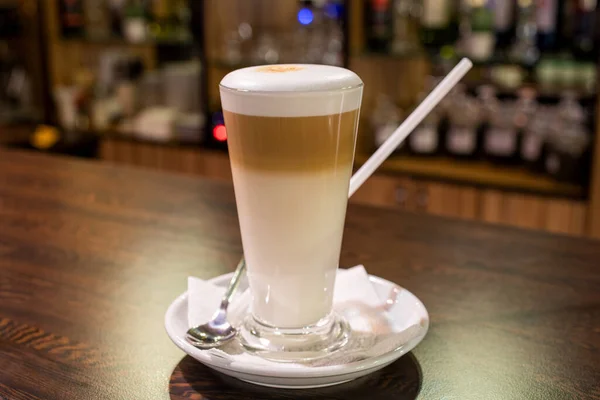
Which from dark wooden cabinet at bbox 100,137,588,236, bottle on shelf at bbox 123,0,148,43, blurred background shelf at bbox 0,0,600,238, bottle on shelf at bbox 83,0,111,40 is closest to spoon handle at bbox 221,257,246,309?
blurred background shelf at bbox 0,0,600,238

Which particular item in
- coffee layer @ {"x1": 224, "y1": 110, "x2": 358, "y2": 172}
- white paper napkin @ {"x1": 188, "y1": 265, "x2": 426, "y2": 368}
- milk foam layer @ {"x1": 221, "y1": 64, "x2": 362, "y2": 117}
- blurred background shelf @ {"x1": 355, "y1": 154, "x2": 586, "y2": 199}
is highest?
milk foam layer @ {"x1": 221, "y1": 64, "x2": 362, "y2": 117}

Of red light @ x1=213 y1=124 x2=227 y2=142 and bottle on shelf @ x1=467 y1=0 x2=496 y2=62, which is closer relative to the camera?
bottle on shelf @ x1=467 y1=0 x2=496 y2=62

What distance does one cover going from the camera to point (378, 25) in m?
2.68

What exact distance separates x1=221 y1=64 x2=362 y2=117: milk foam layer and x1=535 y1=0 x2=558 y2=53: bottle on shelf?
203 cm

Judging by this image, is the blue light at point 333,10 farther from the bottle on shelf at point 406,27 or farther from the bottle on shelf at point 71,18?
the bottle on shelf at point 71,18

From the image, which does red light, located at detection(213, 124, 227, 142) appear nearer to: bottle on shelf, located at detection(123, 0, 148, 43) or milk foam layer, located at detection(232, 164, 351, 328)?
bottle on shelf, located at detection(123, 0, 148, 43)

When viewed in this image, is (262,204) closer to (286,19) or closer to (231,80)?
(231,80)

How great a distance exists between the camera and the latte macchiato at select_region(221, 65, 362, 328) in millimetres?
606

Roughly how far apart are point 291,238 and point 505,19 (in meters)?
2.14

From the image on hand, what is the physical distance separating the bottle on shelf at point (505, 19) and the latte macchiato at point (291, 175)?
2.08 m

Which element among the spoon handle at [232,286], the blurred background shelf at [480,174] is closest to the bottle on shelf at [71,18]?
the blurred background shelf at [480,174]

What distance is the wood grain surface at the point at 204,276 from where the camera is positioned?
0.62 m

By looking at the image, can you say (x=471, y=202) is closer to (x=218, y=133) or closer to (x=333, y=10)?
(x=333, y=10)

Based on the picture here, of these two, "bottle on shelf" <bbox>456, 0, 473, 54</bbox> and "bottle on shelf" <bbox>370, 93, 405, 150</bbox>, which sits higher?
"bottle on shelf" <bbox>456, 0, 473, 54</bbox>
